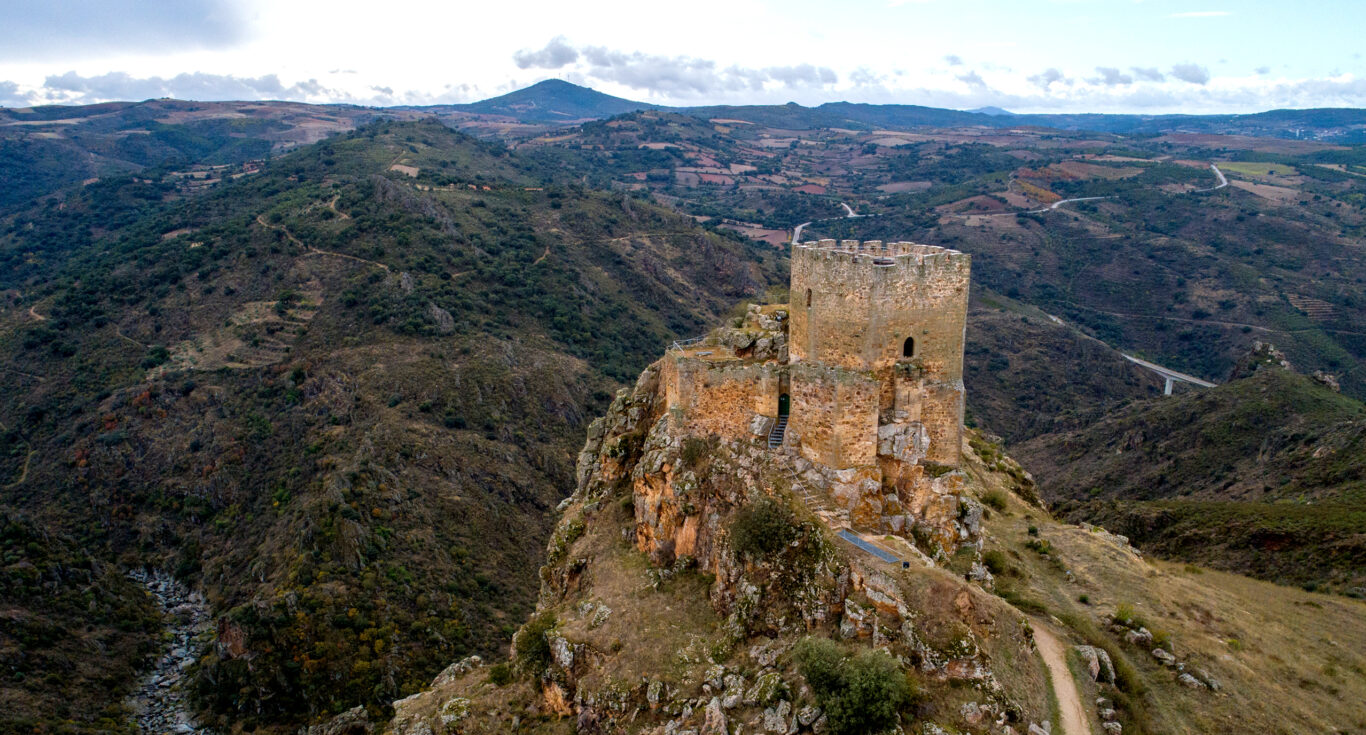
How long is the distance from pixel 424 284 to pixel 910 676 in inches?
2353

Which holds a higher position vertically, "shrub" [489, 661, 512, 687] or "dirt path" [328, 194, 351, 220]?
"dirt path" [328, 194, 351, 220]

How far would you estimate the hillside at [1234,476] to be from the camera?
3039 centimetres

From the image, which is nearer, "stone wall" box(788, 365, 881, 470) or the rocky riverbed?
"stone wall" box(788, 365, 881, 470)

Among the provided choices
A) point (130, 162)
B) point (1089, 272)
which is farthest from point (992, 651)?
point (130, 162)

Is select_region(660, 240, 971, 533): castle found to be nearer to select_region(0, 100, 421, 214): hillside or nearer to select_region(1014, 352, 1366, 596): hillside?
select_region(1014, 352, 1366, 596): hillside

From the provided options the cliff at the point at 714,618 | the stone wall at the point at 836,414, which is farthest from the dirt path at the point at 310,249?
the stone wall at the point at 836,414

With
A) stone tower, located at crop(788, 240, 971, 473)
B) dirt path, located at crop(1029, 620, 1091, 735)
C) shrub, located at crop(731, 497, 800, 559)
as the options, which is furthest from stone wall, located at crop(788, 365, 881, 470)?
dirt path, located at crop(1029, 620, 1091, 735)

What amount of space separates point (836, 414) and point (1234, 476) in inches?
1468

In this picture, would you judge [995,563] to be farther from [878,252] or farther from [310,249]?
[310,249]

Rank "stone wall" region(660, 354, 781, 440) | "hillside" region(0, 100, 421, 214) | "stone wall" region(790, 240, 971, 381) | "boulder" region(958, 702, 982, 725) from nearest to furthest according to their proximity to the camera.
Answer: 1. "boulder" region(958, 702, 982, 725)
2. "stone wall" region(790, 240, 971, 381)
3. "stone wall" region(660, 354, 781, 440)
4. "hillside" region(0, 100, 421, 214)

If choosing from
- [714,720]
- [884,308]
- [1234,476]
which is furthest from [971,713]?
[1234,476]

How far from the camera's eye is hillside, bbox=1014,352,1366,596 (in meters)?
30.4

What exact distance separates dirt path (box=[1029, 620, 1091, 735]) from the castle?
13.3 ft

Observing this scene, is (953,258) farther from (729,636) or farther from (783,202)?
(783,202)
